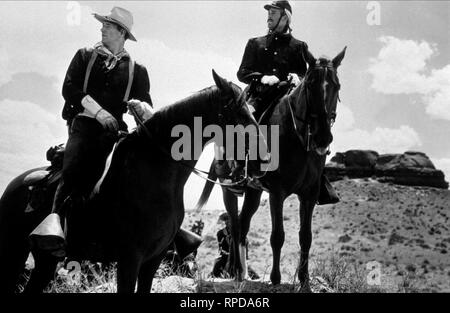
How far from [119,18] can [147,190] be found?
2.09 m

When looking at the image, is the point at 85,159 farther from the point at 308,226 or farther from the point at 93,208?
the point at 308,226

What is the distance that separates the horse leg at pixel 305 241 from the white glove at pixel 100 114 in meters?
3.80

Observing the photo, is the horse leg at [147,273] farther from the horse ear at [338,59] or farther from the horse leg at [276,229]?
the horse ear at [338,59]

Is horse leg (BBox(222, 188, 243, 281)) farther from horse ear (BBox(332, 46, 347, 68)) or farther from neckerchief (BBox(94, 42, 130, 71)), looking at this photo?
neckerchief (BBox(94, 42, 130, 71))

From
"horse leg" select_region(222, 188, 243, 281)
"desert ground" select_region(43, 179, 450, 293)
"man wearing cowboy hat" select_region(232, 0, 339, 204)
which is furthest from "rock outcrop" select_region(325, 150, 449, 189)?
"man wearing cowboy hat" select_region(232, 0, 339, 204)

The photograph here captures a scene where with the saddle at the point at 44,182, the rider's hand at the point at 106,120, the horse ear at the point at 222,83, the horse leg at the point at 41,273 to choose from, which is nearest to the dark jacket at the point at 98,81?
the rider's hand at the point at 106,120

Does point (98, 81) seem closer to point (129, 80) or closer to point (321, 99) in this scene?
point (129, 80)

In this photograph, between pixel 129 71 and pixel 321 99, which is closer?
pixel 129 71

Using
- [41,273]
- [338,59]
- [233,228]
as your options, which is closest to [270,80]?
[338,59]

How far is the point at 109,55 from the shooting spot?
5523 mm

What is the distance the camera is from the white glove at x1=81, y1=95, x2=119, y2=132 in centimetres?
507

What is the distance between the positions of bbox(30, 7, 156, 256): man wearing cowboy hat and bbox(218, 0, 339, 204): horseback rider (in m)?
2.98

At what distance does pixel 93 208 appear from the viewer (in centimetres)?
498

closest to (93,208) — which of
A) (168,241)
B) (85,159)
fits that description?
(85,159)
